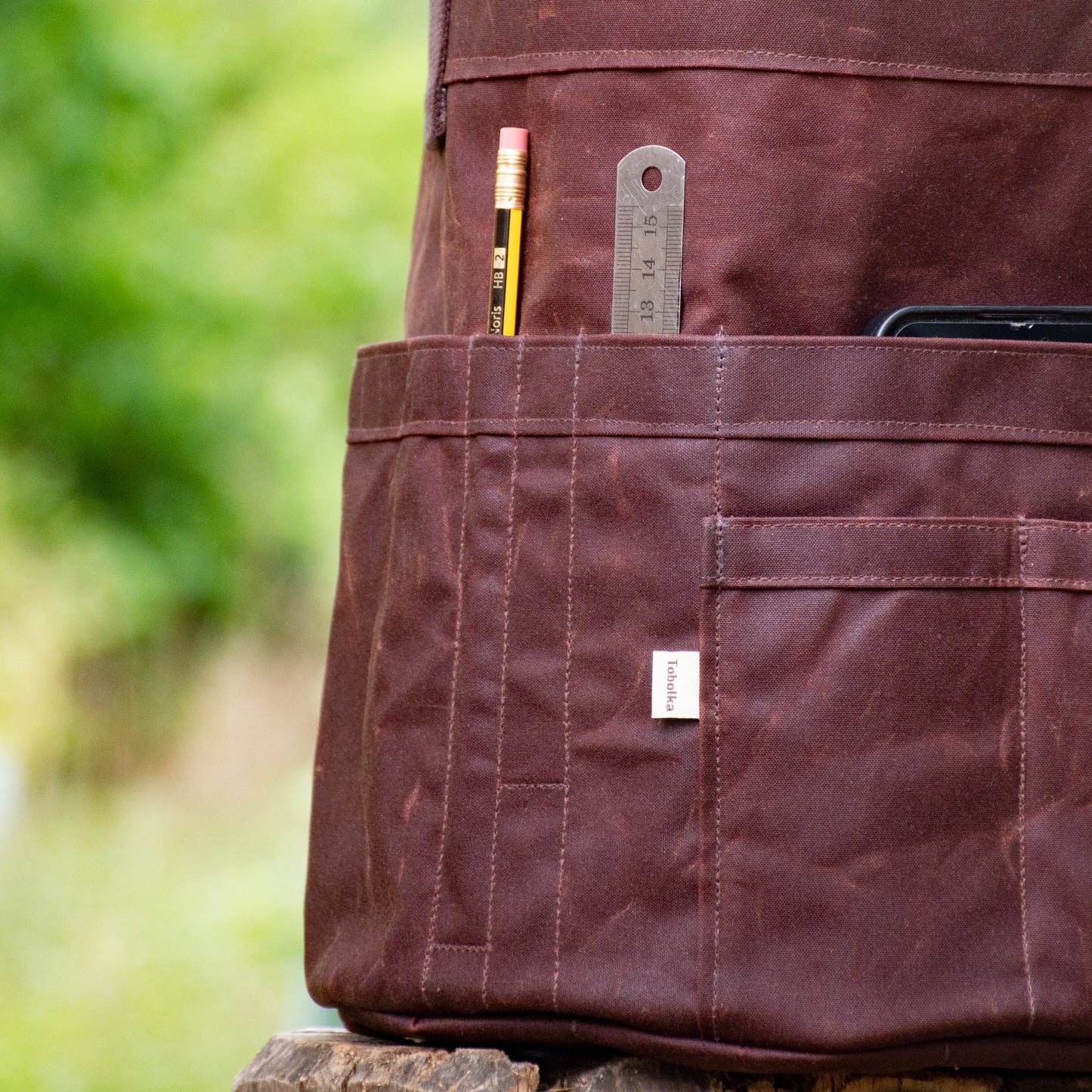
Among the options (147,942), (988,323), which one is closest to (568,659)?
(988,323)

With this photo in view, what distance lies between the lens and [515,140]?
1.20m

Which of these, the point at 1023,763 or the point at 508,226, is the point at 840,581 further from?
the point at 508,226

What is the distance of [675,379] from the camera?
111 cm

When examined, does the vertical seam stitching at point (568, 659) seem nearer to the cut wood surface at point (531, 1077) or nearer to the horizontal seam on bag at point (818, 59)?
the cut wood surface at point (531, 1077)

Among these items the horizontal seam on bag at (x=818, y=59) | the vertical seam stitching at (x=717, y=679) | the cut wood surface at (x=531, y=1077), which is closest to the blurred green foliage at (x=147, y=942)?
the cut wood surface at (x=531, y=1077)

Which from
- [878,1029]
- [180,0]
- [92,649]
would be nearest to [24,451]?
[92,649]

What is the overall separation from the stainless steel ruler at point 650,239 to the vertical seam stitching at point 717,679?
0.07 metres

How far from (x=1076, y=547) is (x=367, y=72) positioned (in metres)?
6.49

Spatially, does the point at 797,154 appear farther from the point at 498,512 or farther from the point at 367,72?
the point at 367,72

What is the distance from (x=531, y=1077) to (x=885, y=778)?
355 millimetres

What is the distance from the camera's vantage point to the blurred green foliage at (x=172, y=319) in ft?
18.0

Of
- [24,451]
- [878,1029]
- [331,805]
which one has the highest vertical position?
[24,451]

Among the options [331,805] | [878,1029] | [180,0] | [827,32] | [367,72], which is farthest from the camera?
[367,72]

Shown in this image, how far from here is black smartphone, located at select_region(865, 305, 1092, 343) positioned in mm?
1142
